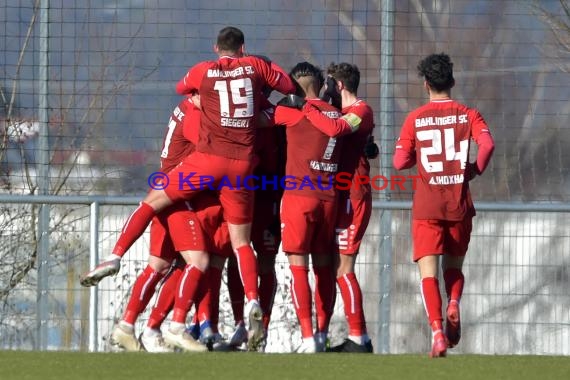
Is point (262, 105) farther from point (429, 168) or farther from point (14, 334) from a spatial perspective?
point (14, 334)

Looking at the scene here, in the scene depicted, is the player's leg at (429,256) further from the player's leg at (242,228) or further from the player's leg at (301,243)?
the player's leg at (242,228)

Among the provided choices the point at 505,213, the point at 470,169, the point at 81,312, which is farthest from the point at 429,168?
the point at 81,312

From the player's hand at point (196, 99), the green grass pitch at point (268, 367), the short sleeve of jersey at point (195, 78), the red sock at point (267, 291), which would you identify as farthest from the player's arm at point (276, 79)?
the green grass pitch at point (268, 367)

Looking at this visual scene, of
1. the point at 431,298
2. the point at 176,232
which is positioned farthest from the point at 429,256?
the point at 176,232

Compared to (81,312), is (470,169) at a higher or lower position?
higher

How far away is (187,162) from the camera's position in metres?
8.41

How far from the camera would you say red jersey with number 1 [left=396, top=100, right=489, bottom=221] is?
7.93 metres

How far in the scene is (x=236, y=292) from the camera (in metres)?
9.15

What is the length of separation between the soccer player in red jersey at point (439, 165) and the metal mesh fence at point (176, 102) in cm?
212

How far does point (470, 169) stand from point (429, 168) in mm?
262

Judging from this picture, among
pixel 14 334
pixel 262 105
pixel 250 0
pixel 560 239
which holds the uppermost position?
pixel 250 0

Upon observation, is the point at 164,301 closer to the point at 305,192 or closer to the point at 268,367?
the point at 305,192

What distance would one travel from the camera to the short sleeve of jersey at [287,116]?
330 inches

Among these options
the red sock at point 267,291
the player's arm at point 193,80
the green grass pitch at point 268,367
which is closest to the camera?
the green grass pitch at point 268,367
